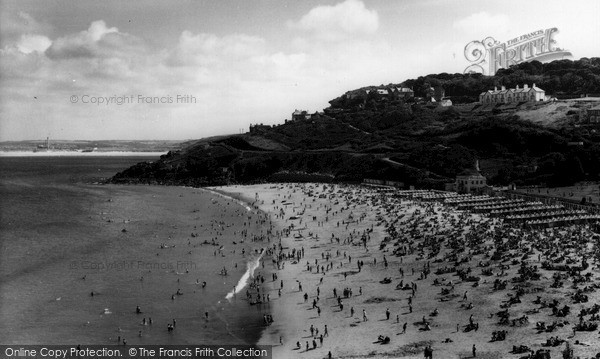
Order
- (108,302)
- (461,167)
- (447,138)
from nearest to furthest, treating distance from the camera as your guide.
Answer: (108,302), (461,167), (447,138)

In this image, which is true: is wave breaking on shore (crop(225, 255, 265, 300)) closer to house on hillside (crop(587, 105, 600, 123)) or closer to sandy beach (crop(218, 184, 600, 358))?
sandy beach (crop(218, 184, 600, 358))

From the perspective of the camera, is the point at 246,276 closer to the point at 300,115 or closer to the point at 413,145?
the point at 413,145

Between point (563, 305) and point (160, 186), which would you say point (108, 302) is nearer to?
point (563, 305)

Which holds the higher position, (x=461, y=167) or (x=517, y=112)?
(x=517, y=112)

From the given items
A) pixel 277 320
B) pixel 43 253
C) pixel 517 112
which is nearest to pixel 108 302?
pixel 277 320

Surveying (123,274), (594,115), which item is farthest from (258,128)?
(123,274)

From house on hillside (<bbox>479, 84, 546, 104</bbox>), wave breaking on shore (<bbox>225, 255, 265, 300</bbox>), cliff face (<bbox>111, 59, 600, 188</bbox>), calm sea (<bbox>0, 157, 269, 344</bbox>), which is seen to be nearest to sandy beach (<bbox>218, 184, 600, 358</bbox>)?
wave breaking on shore (<bbox>225, 255, 265, 300</bbox>)

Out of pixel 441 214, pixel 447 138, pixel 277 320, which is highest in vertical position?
pixel 447 138

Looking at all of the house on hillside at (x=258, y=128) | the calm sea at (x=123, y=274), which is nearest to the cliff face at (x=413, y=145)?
the house on hillside at (x=258, y=128)
